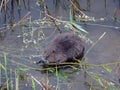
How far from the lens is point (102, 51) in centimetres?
564

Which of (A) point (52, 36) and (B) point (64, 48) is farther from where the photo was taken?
(A) point (52, 36)

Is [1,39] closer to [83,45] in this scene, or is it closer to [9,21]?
[9,21]

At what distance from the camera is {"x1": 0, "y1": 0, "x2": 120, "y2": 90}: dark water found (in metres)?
5.09

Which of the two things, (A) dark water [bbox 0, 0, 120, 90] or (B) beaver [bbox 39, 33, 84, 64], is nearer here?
(A) dark water [bbox 0, 0, 120, 90]

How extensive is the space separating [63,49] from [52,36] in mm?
519

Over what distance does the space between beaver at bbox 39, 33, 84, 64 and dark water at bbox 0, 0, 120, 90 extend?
15cm

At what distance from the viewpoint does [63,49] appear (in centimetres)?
546

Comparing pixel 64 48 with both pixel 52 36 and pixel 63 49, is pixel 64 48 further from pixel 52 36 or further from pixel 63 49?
pixel 52 36

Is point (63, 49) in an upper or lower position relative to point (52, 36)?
lower

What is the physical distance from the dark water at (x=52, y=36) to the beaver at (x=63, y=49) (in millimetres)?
146

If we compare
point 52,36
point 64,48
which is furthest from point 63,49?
point 52,36

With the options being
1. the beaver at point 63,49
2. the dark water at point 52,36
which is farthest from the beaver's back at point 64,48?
the dark water at point 52,36

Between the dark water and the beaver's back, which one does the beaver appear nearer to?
the beaver's back

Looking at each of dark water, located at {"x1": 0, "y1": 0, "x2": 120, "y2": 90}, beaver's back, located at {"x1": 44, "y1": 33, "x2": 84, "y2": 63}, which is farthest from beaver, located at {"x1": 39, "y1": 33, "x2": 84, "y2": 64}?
dark water, located at {"x1": 0, "y1": 0, "x2": 120, "y2": 90}
